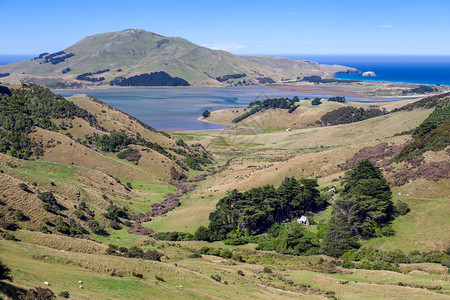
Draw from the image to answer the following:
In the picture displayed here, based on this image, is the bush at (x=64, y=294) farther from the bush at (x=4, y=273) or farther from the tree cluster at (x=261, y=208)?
the tree cluster at (x=261, y=208)

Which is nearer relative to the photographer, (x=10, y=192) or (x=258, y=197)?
(x=10, y=192)

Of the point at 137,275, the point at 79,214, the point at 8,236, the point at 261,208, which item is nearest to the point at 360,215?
the point at 261,208

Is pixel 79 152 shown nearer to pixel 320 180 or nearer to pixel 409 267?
pixel 320 180

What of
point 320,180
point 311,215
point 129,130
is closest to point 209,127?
point 129,130

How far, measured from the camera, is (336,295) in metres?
31.6

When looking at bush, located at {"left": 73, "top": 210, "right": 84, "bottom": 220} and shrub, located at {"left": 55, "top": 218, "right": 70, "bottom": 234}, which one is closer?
shrub, located at {"left": 55, "top": 218, "right": 70, "bottom": 234}

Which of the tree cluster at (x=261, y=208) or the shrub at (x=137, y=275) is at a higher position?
the shrub at (x=137, y=275)

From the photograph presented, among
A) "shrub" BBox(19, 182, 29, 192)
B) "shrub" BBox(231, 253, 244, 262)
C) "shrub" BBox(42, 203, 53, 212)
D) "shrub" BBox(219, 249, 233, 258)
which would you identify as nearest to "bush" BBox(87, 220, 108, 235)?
"shrub" BBox(42, 203, 53, 212)

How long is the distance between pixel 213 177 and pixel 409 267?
62.9 meters

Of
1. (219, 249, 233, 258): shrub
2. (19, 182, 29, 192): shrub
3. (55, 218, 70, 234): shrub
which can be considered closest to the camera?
(55, 218, 70, 234): shrub

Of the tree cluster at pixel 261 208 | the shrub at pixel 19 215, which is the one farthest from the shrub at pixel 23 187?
the tree cluster at pixel 261 208

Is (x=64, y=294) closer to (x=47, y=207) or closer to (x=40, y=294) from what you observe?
(x=40, y=294)

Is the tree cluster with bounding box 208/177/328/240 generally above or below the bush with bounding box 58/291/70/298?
below

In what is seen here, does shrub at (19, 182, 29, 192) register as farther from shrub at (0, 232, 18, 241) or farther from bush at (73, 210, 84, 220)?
shrub at (0, 232, 18, 241)
